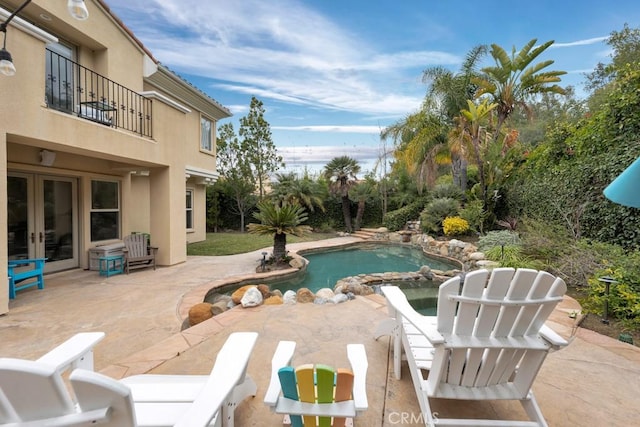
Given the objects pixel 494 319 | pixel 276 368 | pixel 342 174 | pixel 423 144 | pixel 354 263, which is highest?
pixel 423 144

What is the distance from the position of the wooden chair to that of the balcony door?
4.55 ft

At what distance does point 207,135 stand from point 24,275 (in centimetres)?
838

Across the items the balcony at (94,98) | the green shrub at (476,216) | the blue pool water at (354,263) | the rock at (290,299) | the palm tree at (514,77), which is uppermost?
the palm tree at (514,77)

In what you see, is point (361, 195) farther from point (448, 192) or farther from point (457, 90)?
point (457, 90)

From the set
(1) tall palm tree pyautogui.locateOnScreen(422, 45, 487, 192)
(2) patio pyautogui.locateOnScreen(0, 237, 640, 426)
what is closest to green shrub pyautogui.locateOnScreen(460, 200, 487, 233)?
(1) tall palm tree pyautogui.locateOnScreen(422, 45, 487, 192)

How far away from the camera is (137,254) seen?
23.5 ft

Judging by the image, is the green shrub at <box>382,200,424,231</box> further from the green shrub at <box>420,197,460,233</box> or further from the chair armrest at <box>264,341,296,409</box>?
the chair armrest at <box>264,341,296,409</box>

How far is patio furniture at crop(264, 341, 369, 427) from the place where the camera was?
156cm

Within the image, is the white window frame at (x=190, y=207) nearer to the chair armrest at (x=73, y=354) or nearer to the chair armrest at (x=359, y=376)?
the chair armrest at (x=73, y=354)

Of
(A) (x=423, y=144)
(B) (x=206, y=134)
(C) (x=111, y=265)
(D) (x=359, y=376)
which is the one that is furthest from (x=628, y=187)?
(A) (x=423, y=144)

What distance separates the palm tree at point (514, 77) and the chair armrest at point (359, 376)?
13.7m

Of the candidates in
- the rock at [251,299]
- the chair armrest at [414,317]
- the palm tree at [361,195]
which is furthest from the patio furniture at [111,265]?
the palm tree at [361,195]

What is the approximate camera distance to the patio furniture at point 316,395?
156 cm

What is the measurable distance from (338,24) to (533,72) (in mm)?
9264
